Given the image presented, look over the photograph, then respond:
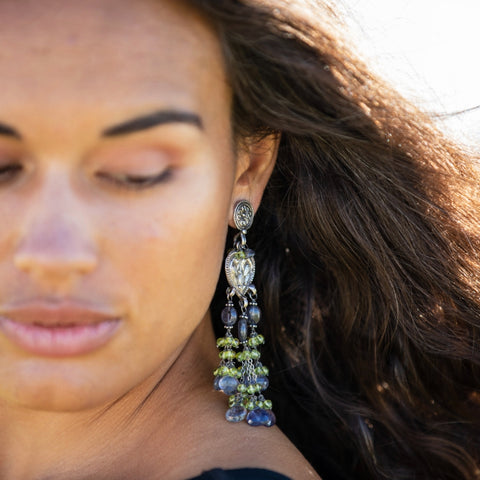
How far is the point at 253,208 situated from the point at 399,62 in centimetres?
57

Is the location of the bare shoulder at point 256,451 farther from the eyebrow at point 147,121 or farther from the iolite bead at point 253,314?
the eyebrow at point 147,121

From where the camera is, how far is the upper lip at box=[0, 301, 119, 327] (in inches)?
78.0

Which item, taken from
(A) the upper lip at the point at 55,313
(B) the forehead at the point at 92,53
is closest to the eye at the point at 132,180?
(B) the forehead at the point at 92,53

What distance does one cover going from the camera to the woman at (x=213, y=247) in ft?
6.51

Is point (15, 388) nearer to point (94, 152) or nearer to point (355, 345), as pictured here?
point (94, 152)

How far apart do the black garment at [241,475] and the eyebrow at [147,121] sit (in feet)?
2.64

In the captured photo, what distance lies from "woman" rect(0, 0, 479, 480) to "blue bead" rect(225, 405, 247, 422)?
0.09 ft

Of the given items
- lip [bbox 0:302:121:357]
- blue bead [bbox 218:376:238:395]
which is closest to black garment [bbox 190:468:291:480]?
blue bead [bbox 218:376:238:395]

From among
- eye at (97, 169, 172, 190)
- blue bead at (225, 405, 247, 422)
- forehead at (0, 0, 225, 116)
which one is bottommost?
blue bead at (225, 405, 247, 422)

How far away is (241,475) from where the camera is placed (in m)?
2.12

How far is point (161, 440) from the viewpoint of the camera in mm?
2293

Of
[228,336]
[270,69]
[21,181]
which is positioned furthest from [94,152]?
[228,336]

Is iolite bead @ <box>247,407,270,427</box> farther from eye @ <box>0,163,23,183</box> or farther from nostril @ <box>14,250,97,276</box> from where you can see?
eye @ <box>0,163,23,183</box>

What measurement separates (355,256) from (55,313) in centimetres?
94
